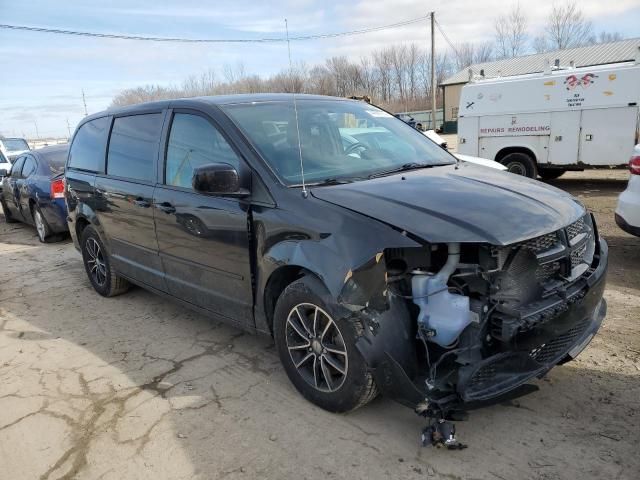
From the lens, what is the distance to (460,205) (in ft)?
9.17

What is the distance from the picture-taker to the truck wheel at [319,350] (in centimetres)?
279

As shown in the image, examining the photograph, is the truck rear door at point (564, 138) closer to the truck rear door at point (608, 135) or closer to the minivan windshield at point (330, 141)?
the truck rear door at point (608, 135)

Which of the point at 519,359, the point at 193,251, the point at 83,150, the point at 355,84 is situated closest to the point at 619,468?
the point at 519,359

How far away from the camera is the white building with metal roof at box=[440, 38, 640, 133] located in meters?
41.7

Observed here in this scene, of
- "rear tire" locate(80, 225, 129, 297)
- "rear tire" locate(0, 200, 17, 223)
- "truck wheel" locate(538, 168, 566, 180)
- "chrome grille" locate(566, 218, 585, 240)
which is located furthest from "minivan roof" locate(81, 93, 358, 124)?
"truck wheel" locate(538, 168, 566, 180)

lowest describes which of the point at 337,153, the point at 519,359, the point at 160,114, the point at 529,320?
the point at 519,359

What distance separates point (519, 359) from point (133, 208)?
11.0 ft

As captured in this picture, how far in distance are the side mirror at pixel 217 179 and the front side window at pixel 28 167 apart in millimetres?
7477

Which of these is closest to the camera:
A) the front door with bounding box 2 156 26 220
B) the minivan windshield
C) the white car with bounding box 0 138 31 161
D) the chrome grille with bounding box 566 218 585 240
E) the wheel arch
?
the chrome grille with bounding box 566 218 585 240

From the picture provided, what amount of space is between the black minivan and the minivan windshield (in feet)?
0.05

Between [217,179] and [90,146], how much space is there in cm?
292

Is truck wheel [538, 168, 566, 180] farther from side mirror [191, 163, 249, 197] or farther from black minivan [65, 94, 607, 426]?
side mirror [191, 163, 249, 197]

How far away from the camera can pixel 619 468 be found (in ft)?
8.14

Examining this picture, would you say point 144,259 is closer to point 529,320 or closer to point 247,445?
A: point 247,445
